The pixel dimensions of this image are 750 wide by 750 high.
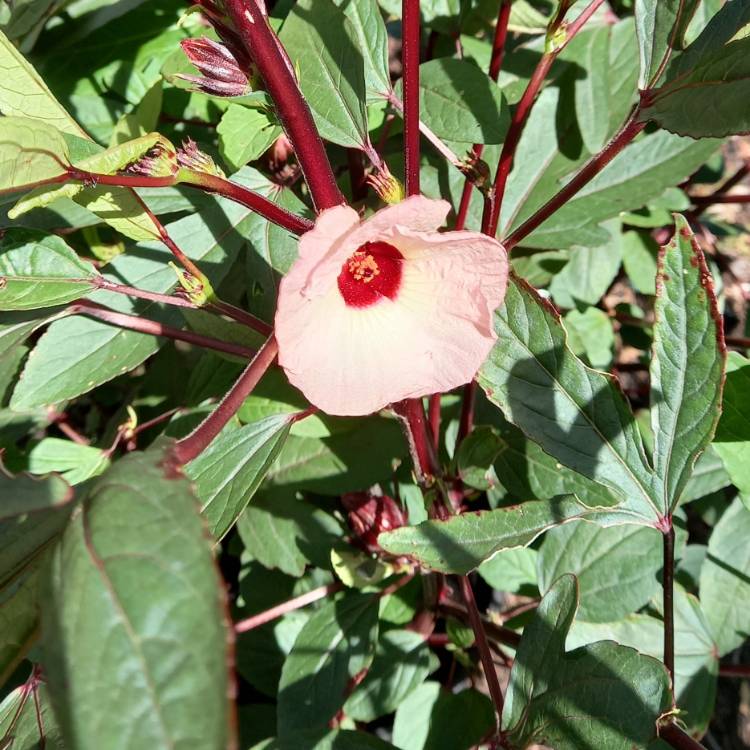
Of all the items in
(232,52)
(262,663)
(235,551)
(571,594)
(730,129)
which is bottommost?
(262,663)

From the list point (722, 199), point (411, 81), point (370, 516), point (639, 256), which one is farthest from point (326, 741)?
point (722, 199)

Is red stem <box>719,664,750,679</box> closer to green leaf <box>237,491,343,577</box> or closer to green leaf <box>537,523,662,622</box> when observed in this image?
green leaf <box>537,523,662,622</box>

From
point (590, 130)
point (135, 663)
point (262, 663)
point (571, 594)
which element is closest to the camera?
point (135, 663)

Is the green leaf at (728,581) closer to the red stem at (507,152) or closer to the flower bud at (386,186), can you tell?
the red stem at (507,152)

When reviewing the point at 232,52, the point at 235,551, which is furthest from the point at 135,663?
the point at 235,551

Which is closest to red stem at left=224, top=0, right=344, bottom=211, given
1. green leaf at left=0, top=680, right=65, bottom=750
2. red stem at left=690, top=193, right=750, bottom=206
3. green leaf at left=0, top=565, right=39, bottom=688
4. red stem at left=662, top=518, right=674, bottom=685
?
green leaf at left=0, top=565, right=39, bottom=688

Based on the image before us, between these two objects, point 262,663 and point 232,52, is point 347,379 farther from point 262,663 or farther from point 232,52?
point 262,663
